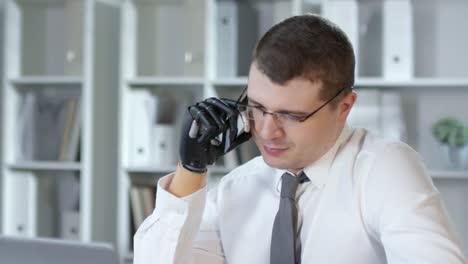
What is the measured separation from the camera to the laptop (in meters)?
1.24

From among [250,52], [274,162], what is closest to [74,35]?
[250,52]

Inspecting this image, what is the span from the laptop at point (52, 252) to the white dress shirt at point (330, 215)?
0.27 m

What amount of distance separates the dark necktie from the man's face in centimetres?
8

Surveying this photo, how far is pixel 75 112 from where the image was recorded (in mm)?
3420

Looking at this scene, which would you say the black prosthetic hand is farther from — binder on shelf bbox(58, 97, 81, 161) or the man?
binder on shelf bbox(58, 97, 81, 161)

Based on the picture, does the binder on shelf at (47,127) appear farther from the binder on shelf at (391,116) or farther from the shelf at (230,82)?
the binder on shelf at (391,116)

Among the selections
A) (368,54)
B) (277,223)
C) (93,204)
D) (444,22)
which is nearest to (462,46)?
(444,22)

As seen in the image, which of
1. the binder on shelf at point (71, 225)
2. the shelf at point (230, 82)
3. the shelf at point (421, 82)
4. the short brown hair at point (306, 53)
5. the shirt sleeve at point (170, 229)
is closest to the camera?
the short brown hair at point (306, 53)

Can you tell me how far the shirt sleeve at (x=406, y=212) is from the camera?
1.23m

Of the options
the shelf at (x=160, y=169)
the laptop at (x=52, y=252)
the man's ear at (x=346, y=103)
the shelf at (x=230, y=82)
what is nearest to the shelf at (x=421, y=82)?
the shelf at (x=230, y=82)

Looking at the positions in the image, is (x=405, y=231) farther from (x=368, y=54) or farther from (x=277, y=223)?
(x=368, y=54)

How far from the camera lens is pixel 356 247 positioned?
56.7 inches

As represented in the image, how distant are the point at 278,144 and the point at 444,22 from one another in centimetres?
207

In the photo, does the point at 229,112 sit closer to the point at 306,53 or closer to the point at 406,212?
the point at 306,53
